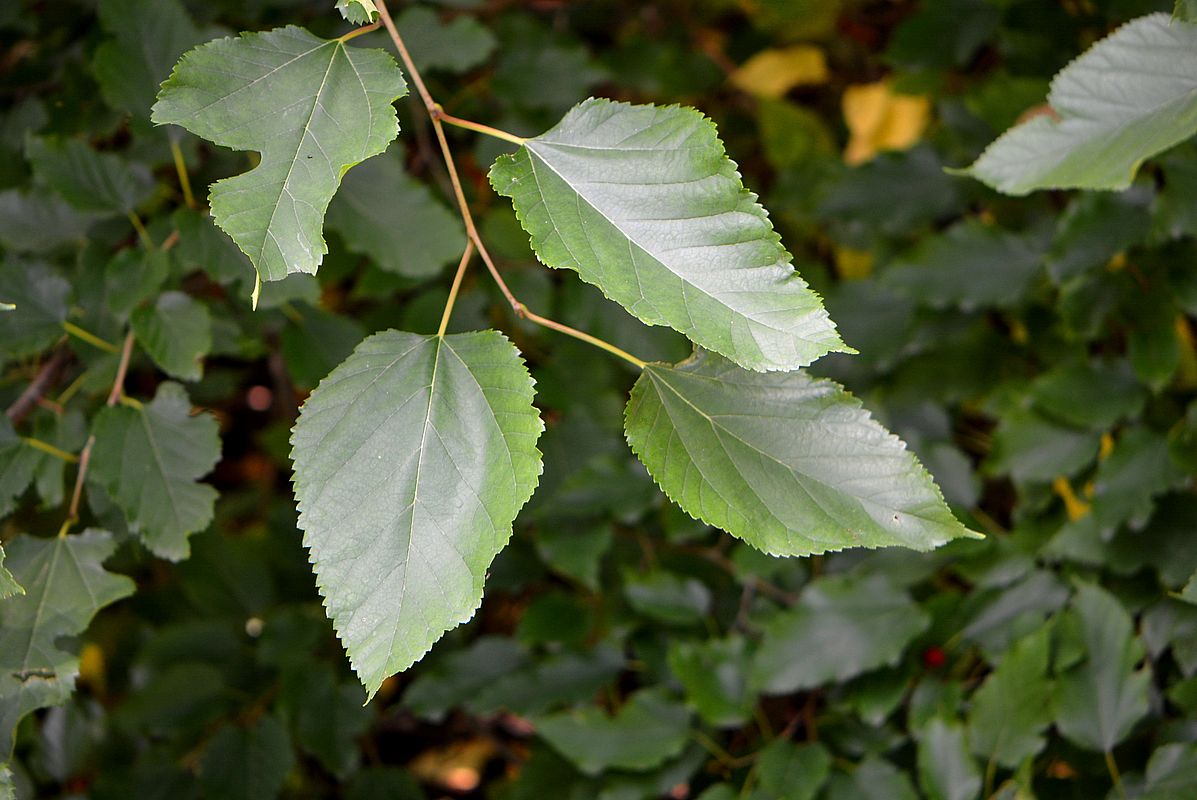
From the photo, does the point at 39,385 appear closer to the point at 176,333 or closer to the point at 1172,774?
the point at 176,333

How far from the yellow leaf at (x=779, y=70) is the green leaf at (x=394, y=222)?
1011 millimetres

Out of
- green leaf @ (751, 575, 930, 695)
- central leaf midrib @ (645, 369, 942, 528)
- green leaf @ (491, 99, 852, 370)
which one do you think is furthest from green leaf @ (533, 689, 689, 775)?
green leaf @ (491, 99, 852, 370)

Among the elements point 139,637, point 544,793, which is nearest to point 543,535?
point 544,793

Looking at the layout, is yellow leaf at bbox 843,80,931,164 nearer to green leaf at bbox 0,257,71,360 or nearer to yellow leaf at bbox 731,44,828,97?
yellow leaf at bbox 731,44,828,97

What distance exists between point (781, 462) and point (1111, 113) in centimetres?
39

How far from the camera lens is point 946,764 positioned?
95 cm

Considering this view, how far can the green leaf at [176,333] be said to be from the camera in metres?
0.86

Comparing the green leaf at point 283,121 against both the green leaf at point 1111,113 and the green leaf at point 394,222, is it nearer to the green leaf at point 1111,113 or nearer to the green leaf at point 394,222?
the green leaf at point 394,222

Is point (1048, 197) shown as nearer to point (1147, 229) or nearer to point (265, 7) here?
point (1147, 229)

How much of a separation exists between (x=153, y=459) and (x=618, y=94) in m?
1.19

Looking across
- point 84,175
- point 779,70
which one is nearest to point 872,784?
point 84,175

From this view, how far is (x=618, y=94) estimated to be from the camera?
1757mm

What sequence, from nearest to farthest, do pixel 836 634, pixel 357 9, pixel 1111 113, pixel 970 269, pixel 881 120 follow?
pixel 357 9 → pixel 1111 113 → pixel 836 634 → pixel 970 269 → pixel 881 120

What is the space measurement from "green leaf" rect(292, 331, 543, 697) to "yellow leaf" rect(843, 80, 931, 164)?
127 centimetres
